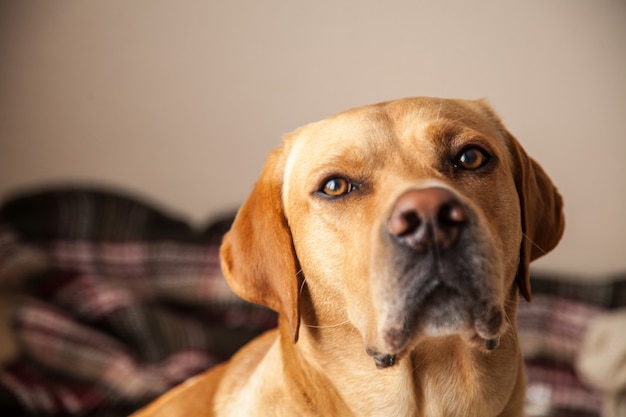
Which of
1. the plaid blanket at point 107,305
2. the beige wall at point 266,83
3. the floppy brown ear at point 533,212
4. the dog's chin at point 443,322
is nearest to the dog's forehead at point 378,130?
the floppy brown ear at point 533,212

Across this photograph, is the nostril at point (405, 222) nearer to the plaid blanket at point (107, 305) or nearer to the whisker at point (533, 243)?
the whisker at point (533, 243)

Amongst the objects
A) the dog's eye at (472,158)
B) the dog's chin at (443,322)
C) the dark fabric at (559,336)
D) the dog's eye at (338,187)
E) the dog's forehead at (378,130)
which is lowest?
the dark fabric at (559,336)

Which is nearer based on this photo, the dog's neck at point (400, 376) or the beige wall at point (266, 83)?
the dog's neck at point (400, 376)

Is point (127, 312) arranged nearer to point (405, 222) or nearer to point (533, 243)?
point (533, 243)

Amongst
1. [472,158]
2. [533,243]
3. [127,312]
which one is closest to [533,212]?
[533,243]

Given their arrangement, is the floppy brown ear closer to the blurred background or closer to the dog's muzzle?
the dog's muzzle

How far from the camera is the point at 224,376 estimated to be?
2.20 metres

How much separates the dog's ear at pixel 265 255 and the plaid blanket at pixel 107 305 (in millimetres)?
1828

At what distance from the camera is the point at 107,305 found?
3.89 m

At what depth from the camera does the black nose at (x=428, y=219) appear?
1428 millimetres

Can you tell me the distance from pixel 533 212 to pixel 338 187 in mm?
591

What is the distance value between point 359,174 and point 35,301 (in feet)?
9.20

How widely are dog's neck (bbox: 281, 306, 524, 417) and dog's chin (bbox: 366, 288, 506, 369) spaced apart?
0.18 metres

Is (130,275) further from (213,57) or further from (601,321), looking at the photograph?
(601,321)
